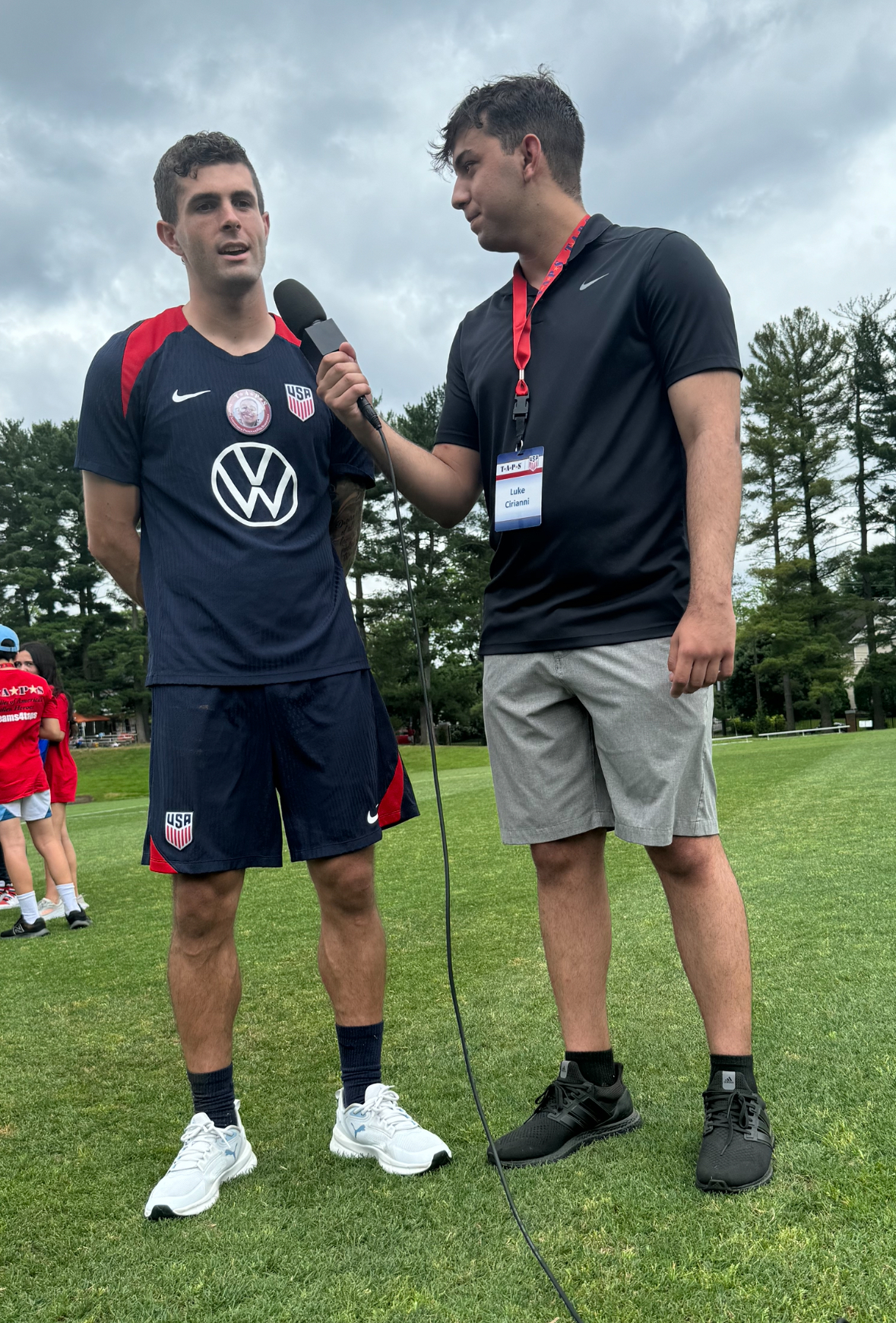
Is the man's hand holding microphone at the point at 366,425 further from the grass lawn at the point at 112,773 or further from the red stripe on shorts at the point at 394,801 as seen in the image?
the grass lawn at the point at 112,773

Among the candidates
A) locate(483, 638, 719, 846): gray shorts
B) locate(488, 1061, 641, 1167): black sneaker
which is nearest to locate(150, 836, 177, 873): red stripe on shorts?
locate(483, 638, 719, 846): gray shorts

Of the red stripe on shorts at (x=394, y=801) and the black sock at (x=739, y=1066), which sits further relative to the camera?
the red stripe on shorts at (x=394, y=801)

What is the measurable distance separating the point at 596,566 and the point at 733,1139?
1207 millimetres

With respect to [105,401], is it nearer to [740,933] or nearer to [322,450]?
[322,450]

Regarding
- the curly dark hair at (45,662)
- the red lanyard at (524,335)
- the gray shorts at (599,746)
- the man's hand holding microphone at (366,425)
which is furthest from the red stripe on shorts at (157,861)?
the curly dark hair at (45,662)

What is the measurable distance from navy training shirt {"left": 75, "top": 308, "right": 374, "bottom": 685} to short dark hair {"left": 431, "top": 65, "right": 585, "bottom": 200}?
76 centimetres

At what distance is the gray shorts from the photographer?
7.00 ft

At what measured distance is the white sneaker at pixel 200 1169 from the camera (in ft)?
6.57

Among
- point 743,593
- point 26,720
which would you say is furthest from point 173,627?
point 743,593

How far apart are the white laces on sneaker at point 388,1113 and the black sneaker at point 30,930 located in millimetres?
4068

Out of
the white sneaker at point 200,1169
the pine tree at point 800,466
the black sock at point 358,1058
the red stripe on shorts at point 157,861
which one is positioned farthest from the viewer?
the pine tree at point 800,466

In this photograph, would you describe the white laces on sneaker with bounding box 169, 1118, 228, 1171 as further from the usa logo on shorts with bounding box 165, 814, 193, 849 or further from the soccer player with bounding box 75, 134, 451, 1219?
the usa logo on shorts with bounding box 165, 814, 193, 849

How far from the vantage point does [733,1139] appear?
1941mm

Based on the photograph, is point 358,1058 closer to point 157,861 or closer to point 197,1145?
point 197,1145
